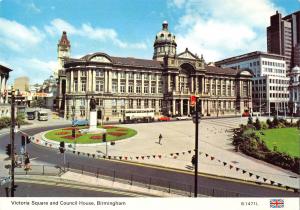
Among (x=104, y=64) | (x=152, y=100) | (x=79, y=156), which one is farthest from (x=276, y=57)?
(x=79, y=156)

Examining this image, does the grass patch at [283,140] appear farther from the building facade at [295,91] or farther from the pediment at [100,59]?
the pediment at [100,59]

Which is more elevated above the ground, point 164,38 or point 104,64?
point 164,38

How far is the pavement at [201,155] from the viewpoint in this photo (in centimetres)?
2283

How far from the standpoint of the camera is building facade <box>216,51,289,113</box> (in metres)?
95.2

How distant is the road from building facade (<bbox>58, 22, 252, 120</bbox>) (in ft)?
134

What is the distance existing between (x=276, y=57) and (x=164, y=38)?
1837 inches

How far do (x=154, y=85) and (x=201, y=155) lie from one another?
53.9 m

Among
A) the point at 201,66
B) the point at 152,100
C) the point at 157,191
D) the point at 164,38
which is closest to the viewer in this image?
the point at 157,191

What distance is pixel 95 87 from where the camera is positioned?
70.3 m

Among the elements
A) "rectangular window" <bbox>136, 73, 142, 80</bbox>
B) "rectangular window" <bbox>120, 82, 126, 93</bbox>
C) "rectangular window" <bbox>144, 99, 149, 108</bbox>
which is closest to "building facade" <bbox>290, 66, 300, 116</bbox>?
"rectangular window" <bbox>144, 99, 149, 108</bbox>

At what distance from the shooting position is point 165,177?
20.7 metres

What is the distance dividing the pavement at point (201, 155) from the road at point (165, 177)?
1.84m

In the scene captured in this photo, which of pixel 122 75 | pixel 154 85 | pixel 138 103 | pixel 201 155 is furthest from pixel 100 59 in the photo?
pixel 201 155

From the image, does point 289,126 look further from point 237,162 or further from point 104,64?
point 104,64
